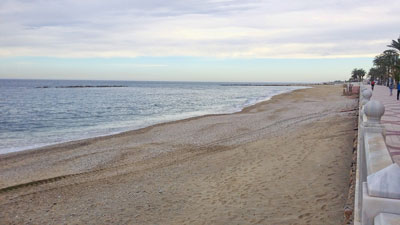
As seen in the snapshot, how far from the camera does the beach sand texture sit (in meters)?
6.38

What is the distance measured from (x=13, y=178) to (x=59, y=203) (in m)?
3.12

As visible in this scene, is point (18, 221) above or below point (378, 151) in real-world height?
below

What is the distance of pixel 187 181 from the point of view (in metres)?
8.43

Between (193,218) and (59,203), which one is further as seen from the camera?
(59,203)

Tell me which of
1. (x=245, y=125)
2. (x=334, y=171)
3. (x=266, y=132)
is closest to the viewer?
(x=334, y=171)

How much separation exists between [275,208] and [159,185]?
319 centimetres

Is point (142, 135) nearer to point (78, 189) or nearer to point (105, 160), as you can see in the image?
point (105, 160)

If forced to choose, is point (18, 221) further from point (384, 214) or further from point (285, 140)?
point (285, 140)

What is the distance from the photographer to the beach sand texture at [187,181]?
638 centimetres

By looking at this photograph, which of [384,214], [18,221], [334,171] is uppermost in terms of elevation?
[384,214]

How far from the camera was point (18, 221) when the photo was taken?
21.7ft

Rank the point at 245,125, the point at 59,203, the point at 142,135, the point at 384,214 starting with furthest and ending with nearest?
the point at 245,125 → the point at 142,135 → the point at 59,203 → the point at 384,214

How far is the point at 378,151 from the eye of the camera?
14.6 ft

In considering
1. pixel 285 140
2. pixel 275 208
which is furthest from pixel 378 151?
pixel 285 140
